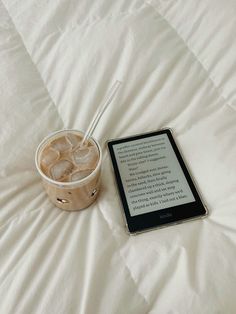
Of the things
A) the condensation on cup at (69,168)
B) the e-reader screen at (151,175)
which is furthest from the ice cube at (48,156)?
the e-reader screen at (151,175)

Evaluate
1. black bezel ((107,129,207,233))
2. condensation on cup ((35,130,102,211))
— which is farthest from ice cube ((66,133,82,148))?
black bezel ((107,129,207,233))

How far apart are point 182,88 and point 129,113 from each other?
127 mm

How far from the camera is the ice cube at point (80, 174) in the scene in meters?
0.54

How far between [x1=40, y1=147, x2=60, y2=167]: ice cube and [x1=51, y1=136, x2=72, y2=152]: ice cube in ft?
0.04

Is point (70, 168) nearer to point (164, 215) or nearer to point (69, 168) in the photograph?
point (69, 168)

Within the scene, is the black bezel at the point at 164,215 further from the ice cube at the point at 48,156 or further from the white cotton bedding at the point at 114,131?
the ice cube at the point at 48,156

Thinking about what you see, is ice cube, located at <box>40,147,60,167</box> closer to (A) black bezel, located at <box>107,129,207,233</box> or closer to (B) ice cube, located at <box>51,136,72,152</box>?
(B) ice cube, located at <box>51,136,72,152</box>

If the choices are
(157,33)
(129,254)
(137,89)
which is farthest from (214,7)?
(129,254)

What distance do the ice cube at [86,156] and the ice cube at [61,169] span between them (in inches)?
0.7

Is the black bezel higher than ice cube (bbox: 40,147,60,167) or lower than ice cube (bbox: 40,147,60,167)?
lower

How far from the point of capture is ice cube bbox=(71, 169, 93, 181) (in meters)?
0.54

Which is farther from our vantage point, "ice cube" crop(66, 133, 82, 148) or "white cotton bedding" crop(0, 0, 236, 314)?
"ice cube" crop(66, 133, 82, 148)

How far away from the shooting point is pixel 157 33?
2.48ft

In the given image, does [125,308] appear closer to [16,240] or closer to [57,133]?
[16,240]
